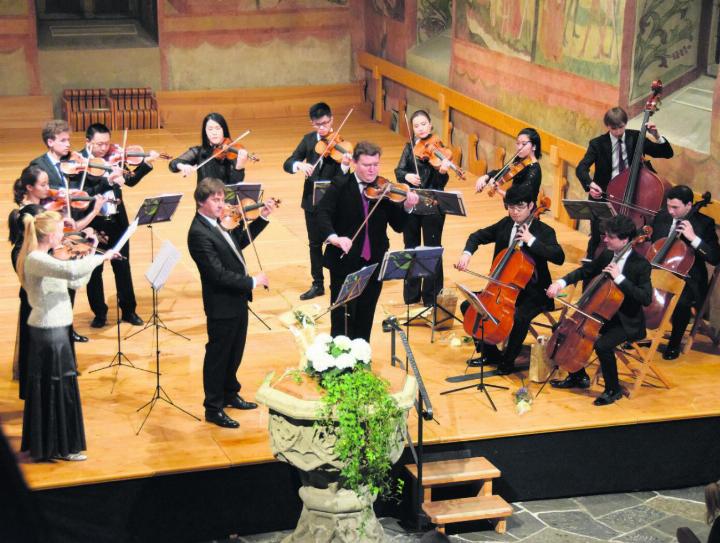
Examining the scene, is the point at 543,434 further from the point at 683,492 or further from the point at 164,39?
the point at 164,39

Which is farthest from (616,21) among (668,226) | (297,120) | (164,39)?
(164,39)

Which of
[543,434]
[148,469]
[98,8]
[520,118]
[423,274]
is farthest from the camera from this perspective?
[98,8]

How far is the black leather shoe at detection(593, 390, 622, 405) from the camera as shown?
582 cm

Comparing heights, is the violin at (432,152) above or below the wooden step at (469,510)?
above

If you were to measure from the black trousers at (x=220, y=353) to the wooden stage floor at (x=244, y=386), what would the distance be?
188mm

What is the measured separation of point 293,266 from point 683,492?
3910 millimetres

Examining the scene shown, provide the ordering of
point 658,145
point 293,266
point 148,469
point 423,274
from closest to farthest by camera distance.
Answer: point 148,469
point 423,274
point 658,145
point 293,266

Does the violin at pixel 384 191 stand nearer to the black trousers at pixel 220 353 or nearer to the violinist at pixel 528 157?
the black trousers at pixel 220 353

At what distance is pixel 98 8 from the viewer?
50.6 ft

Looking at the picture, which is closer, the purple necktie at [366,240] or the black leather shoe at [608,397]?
the black leather shoe at [608,397]

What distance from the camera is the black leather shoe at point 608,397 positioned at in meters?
5.82

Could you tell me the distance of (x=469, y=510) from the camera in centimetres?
522

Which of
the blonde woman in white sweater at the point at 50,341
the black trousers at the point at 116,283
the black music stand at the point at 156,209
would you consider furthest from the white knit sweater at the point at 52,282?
the black trousers at the point at 116,283

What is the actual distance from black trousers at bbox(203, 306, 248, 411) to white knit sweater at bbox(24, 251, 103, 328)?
0.74 meters
